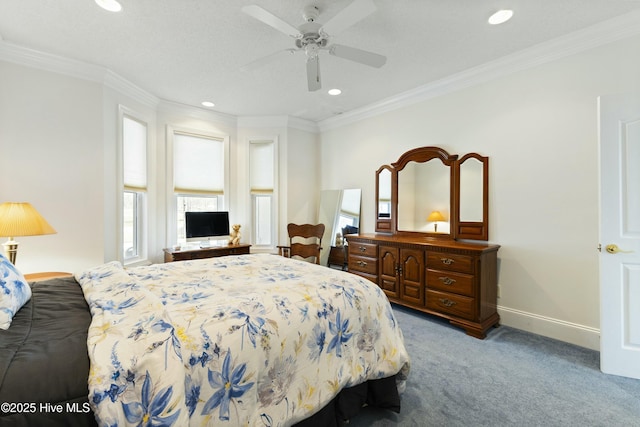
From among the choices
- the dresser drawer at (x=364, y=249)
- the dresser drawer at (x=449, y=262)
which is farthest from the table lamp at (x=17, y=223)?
the dresser drawer at (x=449, y=262)

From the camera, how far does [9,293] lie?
126 cm

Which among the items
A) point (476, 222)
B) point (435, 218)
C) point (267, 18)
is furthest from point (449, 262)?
point (267, 18)

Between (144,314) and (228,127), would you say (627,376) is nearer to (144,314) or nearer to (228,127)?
(144,314)

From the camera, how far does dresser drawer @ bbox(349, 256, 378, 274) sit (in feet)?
11.9

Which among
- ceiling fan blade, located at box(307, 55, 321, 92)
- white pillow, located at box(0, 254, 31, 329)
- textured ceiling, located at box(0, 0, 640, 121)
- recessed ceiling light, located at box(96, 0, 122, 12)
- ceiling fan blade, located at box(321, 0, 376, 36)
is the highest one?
textured ceiling, located at box(0, 0, 640, 121)

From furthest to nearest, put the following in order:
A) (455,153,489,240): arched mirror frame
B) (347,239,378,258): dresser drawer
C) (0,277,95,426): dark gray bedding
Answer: (347,239,378,258): dresser drawer → (455,153,489,240): arched mirror frame → (0,277,95,426): dark gray bedding

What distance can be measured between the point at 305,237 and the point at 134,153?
2572 millimetres

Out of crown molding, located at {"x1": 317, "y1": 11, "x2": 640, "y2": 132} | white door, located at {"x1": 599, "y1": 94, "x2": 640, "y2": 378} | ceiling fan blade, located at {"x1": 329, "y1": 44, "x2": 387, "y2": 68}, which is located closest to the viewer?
white door, located at {"x1": 599, "y1": 94, "x2": 640, "y2": 378}

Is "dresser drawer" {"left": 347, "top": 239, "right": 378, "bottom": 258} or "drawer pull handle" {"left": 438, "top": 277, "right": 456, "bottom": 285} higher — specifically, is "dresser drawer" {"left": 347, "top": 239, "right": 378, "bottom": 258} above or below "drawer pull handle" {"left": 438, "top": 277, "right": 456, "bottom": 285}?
above

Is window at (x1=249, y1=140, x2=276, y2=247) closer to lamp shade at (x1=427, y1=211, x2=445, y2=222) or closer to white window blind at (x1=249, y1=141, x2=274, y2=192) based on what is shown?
white window blind at (x1=249, y1=141, x2=274, y2=192)

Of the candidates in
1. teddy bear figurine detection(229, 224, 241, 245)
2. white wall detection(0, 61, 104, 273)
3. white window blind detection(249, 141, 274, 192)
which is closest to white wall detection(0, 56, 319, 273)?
white wall detection(0, 61, 104, 273)

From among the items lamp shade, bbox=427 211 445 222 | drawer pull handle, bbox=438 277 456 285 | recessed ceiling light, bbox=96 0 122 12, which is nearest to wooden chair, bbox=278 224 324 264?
lamp shade, bbox=427 211 445 222

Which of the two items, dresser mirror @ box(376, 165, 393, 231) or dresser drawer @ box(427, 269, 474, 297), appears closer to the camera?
dresser drawer @ box(427, 269, 474, 297)

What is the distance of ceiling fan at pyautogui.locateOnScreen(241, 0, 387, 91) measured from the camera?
1820 mm
